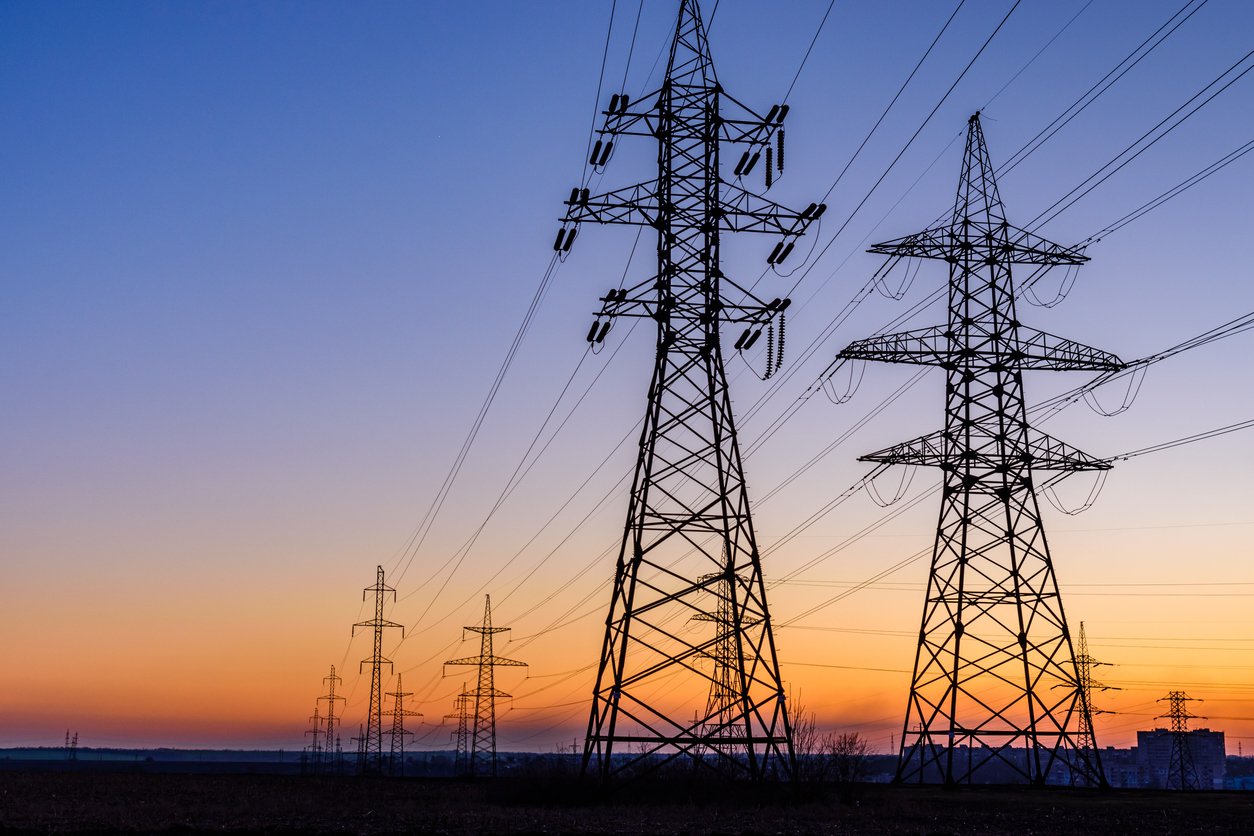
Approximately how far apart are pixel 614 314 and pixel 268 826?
16.4m

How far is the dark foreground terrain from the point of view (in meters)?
28.4

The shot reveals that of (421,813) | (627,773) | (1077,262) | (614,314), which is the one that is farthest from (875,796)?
(1077,262)

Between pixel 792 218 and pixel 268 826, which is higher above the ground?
pixel 792 218

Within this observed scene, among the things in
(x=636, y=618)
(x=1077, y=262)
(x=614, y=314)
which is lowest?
(x=636, y=618)

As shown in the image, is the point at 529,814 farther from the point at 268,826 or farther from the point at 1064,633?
the point at 1064,633

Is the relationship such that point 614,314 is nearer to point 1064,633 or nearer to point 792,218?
point 792,218

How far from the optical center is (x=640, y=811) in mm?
32688

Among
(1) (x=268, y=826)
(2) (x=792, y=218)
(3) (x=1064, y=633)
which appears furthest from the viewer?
(3) (x=1064, y=633)

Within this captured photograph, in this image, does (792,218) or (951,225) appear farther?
(951,225)

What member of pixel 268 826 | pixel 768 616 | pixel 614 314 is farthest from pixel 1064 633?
pixel 268 826

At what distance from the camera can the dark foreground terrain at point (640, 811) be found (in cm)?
2839

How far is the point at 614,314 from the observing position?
1452 inches

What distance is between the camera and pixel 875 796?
39688 mm

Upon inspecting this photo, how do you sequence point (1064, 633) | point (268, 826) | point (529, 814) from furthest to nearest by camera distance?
point (1064, 633)
point (529, 814)
point (268, 826)
